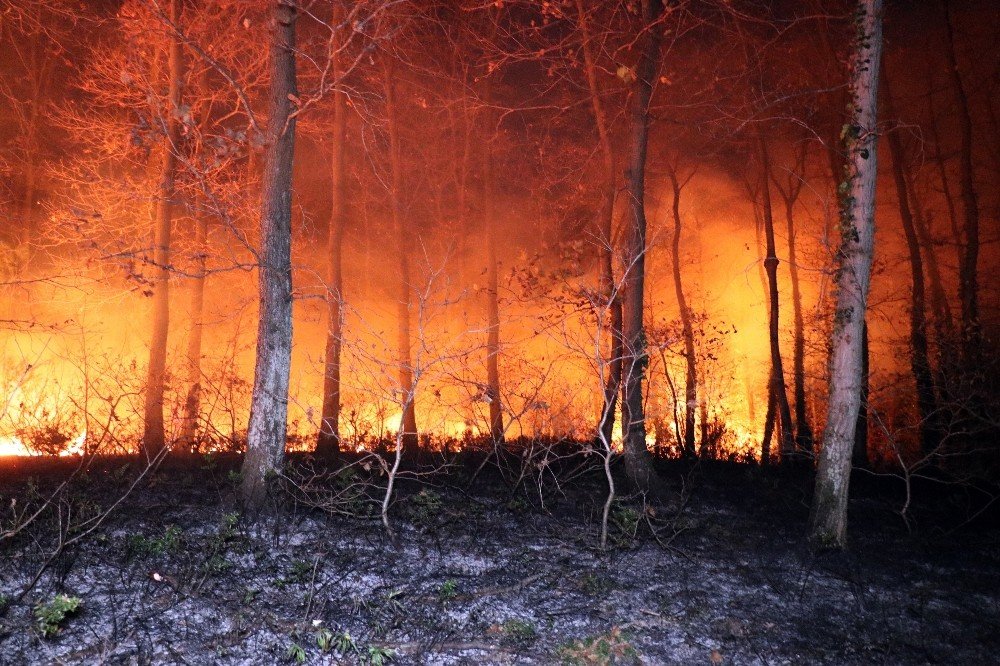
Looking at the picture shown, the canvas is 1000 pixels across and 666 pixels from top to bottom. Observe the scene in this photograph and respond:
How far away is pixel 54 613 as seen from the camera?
476 cm

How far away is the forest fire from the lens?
7699 millimetres

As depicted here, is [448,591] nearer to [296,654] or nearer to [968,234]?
[296,654]

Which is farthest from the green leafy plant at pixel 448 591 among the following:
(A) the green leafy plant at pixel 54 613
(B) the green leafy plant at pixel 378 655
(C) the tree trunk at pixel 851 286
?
(C) the tree trunk at pixel 851 286

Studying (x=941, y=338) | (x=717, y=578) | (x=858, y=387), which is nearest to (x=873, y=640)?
(x=717, y=578)

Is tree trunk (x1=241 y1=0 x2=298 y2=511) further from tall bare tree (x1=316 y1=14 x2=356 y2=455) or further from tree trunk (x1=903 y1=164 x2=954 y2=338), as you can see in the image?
tree trunk (x1=903 y1=164 x2=954 y2=338)

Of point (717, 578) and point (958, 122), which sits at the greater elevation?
point (958, 122)

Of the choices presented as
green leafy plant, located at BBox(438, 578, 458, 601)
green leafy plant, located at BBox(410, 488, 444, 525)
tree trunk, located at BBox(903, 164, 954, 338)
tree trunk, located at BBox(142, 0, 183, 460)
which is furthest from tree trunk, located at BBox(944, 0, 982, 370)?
tree trunk, located at BBox(142, 0, 183, 460)

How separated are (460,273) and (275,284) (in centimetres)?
1487

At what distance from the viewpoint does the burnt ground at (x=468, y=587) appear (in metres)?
5.13

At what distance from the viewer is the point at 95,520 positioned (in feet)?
21.2

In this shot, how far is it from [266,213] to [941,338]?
13.5 metres

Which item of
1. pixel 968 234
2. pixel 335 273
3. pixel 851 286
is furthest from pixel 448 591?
pixel 968 234

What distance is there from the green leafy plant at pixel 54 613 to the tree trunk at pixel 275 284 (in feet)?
8.05

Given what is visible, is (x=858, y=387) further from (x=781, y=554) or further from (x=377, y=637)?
(x=377, y=637)
